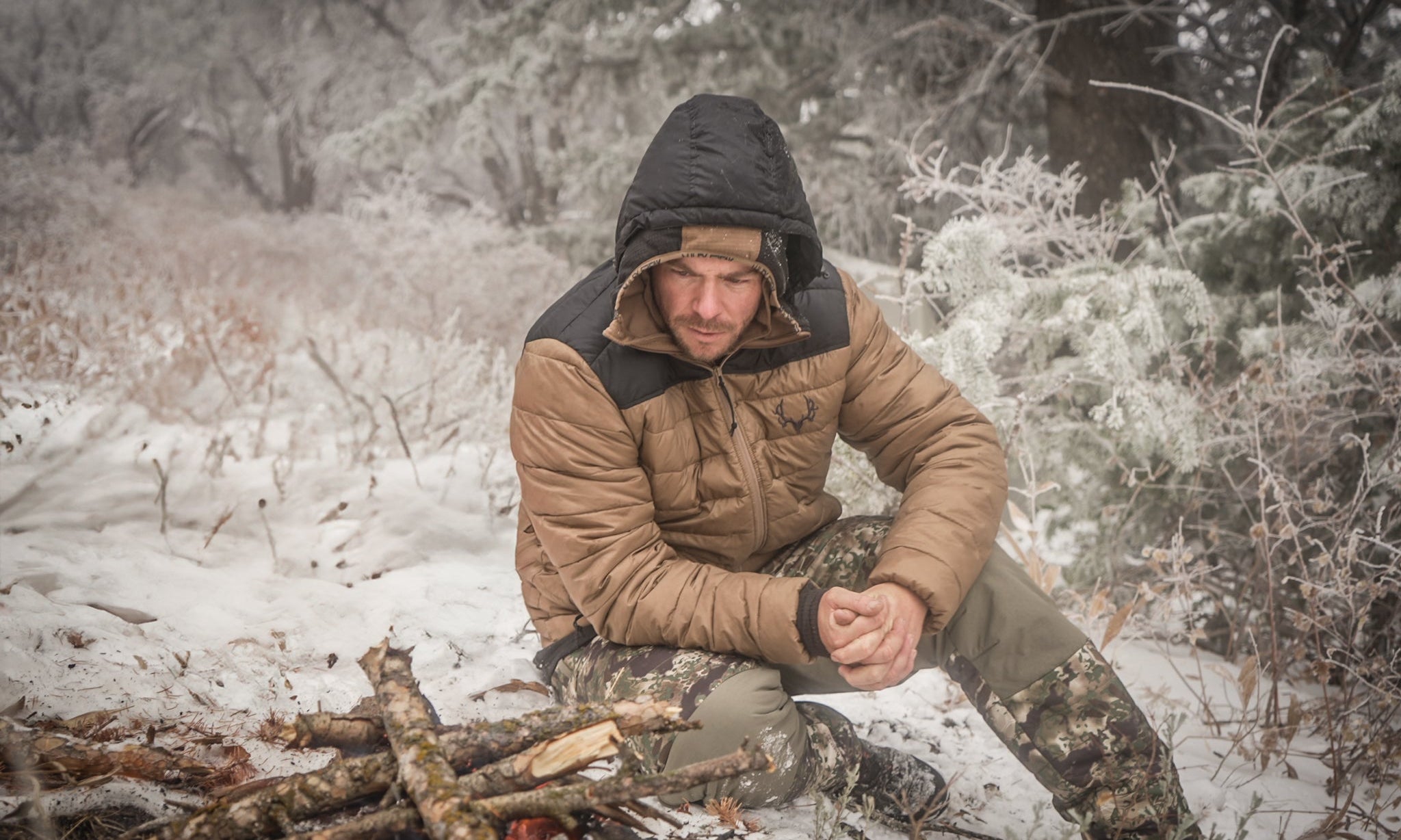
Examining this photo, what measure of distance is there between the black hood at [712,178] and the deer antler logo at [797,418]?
1.55ft

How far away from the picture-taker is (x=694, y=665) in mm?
1970

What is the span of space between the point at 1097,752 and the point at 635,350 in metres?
1.45

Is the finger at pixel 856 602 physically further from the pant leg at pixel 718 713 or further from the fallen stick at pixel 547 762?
A: the fallen stick at pixel 547 762

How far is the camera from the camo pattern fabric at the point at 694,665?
193 cm

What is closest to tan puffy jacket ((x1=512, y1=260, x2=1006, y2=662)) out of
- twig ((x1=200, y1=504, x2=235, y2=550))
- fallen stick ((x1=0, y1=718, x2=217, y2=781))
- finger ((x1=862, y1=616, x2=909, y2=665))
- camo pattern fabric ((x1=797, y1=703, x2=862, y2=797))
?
finger ((x1=862, y1=616, x2=909, y2=665))

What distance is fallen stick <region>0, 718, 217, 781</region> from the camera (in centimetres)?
149

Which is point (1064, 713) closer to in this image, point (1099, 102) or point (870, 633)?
point (870, 633)

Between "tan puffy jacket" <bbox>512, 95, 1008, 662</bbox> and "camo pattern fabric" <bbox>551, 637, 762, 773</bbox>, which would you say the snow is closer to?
"camo pattern fabric" <bbox>551, 637, 762, 773</bbox>

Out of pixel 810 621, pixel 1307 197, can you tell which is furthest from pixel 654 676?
pixel 1307 197

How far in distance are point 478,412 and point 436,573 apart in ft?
5.60

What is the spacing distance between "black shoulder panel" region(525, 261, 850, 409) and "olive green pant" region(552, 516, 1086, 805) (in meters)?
0.66

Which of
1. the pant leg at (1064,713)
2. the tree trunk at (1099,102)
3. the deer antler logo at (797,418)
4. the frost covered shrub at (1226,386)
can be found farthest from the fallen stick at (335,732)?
the tree trunk at (1099,102)

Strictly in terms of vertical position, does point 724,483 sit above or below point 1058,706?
above

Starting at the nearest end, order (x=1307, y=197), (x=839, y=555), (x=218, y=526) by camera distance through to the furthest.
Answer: (x=839, y=555) → (x=218, y=526) → (x=1307, y=197)
